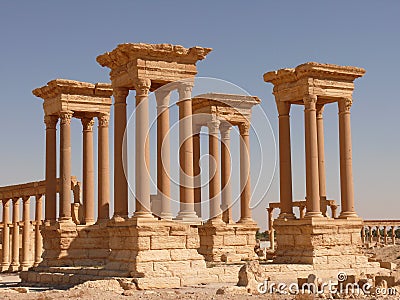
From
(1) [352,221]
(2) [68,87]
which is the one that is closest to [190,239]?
(1) [352,221]

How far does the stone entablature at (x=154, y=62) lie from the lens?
99.6ft

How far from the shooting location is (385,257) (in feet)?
174

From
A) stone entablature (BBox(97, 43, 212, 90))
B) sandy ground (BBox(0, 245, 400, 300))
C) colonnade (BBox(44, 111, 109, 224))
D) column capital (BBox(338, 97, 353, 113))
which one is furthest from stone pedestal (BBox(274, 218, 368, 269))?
colonnade (BBox(44, 111, 109, 224))

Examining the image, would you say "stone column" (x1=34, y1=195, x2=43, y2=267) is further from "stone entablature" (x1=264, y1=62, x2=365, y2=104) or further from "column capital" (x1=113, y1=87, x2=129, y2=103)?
"stone entablature" (x1=264, y1=62, x2=365, y2=104)

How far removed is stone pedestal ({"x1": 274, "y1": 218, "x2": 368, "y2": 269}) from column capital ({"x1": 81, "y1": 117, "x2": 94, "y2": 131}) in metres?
11.5

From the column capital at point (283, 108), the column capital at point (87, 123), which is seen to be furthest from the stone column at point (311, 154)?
the column capital at point (87, 123)

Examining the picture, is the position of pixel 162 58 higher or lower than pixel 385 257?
higher

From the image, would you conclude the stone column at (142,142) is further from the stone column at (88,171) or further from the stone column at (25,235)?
the stone column at (25,235)

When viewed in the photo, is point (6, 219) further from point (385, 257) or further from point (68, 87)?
point (385, 257)

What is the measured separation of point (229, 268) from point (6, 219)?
93.7 feet

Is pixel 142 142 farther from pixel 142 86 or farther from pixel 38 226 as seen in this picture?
pixel 38 226

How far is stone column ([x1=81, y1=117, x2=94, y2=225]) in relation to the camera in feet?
123

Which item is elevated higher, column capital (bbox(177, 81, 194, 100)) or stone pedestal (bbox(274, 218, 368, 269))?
column capital (bbox(177, 81, 194, 100))

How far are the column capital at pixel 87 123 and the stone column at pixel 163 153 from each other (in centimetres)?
843
